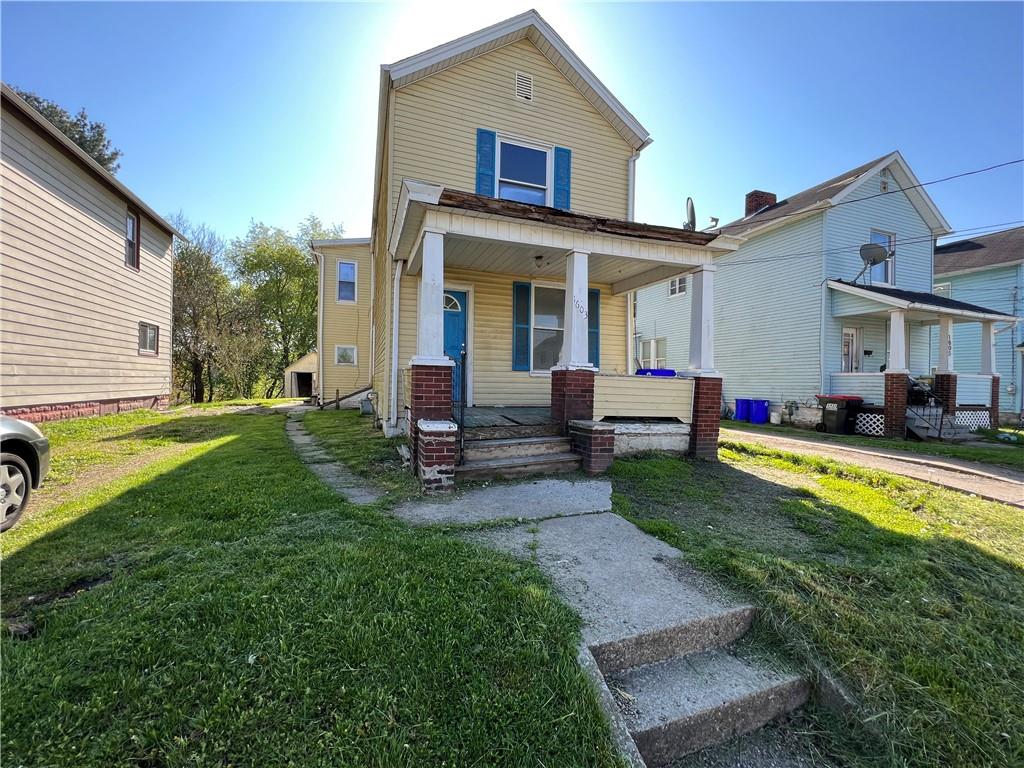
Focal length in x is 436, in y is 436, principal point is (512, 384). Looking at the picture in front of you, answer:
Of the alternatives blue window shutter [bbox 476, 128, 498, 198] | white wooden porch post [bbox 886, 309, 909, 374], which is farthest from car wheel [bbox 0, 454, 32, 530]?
white wooden porch post [bbox 886, 309, 909, 374]

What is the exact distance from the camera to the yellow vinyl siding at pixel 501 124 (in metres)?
7.81

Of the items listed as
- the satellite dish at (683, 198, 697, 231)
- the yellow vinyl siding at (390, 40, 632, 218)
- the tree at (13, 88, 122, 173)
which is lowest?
the satellite dish at (683, 198, 697, 231)

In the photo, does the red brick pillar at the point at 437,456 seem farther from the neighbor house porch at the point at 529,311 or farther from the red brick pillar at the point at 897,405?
the red brick pillar at the point at 897,405

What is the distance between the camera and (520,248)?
6500mm

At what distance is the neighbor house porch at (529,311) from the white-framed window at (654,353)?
33.9 ft

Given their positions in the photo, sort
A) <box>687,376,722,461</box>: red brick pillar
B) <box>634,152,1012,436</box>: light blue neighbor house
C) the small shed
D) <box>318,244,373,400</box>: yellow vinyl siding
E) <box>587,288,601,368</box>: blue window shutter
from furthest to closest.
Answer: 1. the small shed
2. <box>318,244,373,400</box>: yellow vinyl siding
3. <box>634,152,1012,436</box>: light blue neighbor house
4. <box>587,288,601,368</box>: blue window shutter
5. <box>687,376,722,461</box>: red brick pillar

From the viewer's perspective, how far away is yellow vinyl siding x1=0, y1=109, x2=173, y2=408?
25.0 feet

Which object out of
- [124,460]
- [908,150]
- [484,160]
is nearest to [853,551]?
[484,160]

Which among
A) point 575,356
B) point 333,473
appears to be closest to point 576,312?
point 575,356

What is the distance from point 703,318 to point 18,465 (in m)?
8.07

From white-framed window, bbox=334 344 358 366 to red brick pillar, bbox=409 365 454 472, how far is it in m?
13.4

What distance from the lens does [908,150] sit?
13328 millimetres

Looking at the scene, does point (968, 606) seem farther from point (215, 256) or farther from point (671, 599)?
point (215, 256)

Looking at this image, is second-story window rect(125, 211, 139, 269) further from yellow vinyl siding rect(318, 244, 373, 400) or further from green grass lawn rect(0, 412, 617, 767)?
green grass lawn rect(0, 412, 617, 767)
